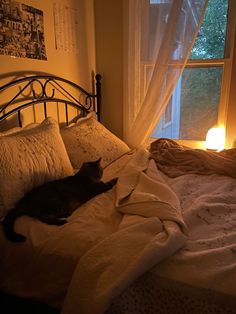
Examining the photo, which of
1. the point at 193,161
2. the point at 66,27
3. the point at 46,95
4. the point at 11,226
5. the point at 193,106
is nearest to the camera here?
the point at 11,226

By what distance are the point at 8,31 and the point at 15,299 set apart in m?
1.46

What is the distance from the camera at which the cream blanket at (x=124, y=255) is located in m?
0.82

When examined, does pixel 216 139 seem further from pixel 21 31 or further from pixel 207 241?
pixel 21 31

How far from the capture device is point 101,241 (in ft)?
3.18

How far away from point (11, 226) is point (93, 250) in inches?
16.0

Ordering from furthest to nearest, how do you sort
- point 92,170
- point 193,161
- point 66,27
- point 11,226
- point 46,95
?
point 66,27 < point 46,95 < point 193,161 < point 92,170 < point 11,226

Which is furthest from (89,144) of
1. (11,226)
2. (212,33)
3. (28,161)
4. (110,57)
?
(212,33)

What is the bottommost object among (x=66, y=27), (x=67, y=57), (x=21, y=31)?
(x=67, y=57)

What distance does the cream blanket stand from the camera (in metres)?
0.82

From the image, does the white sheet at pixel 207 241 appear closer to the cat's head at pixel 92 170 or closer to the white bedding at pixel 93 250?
the white bedding at pixel 93 250

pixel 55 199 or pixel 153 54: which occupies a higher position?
pixel 153 54

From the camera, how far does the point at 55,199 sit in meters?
1.27

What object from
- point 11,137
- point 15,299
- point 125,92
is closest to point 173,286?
point 15,299

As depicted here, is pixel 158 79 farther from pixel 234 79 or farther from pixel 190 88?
pixel 234 79
